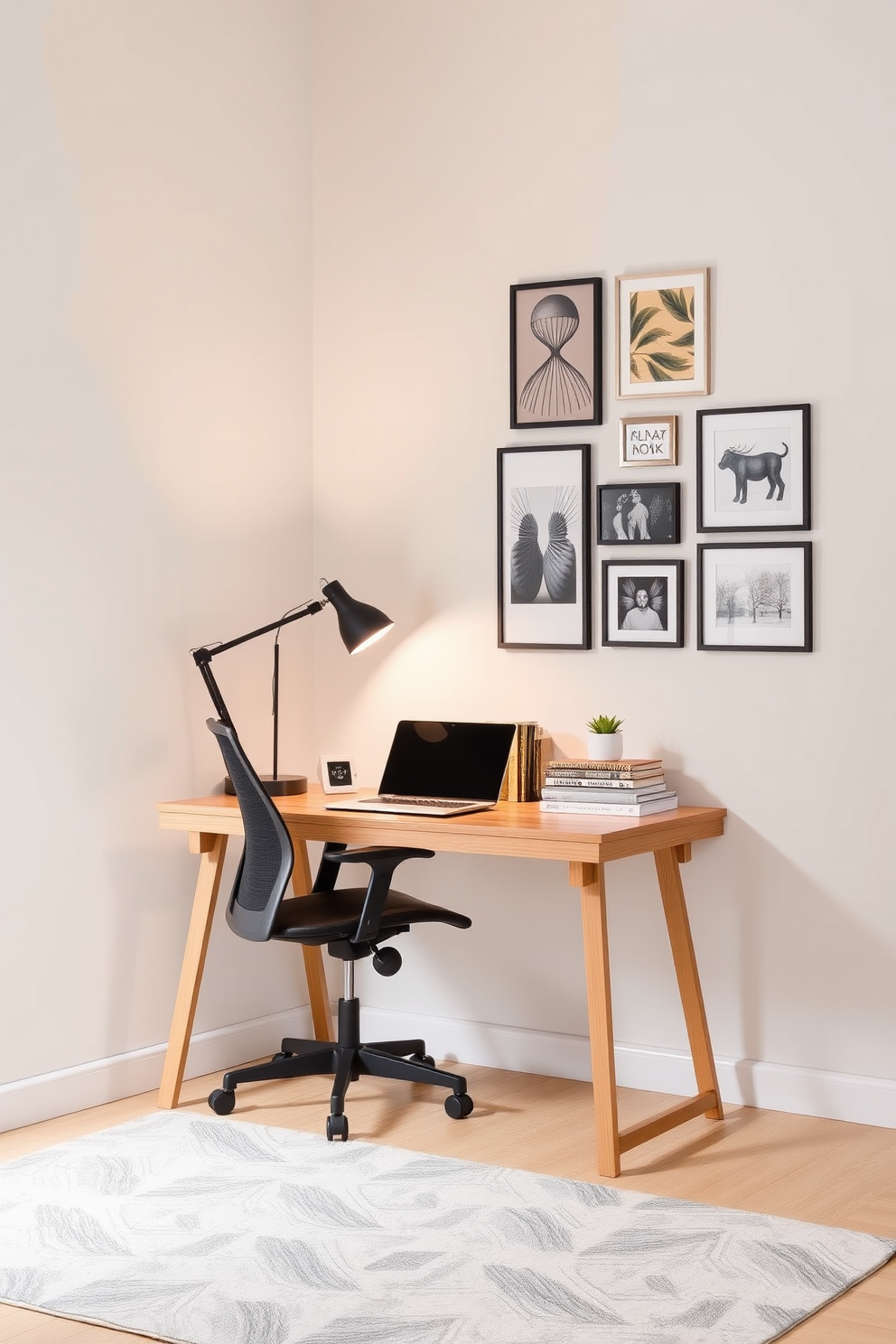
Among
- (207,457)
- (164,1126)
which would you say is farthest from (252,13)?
(164,1126)

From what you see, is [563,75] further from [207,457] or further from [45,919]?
[45,919]

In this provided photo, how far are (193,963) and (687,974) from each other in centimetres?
121

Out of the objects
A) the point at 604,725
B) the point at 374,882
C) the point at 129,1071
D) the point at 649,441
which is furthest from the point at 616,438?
the point at 129,1071

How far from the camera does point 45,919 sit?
3.43 metres

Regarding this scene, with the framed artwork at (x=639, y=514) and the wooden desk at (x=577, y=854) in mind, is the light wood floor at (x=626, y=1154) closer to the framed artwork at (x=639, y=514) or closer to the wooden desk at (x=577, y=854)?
the wooden desk at (x=577, y=854)

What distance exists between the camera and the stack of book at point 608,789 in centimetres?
337

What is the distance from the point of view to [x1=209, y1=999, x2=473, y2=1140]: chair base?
3.44 metres

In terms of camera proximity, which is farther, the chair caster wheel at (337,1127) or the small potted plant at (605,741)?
the small potted plant at (605,741)

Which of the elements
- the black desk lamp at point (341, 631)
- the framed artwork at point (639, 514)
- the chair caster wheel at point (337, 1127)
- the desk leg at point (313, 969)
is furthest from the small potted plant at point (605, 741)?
the chair caster wheel at point (337, 1127)

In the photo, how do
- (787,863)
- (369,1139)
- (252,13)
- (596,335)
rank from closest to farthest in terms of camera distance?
(369,1139), (787,863), (596,335), (252,13)

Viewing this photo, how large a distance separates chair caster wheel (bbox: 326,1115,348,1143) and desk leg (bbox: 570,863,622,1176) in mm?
583

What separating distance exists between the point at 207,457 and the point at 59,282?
638mm

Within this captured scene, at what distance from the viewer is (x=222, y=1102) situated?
11.4 feet

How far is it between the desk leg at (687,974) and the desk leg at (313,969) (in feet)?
3.50
